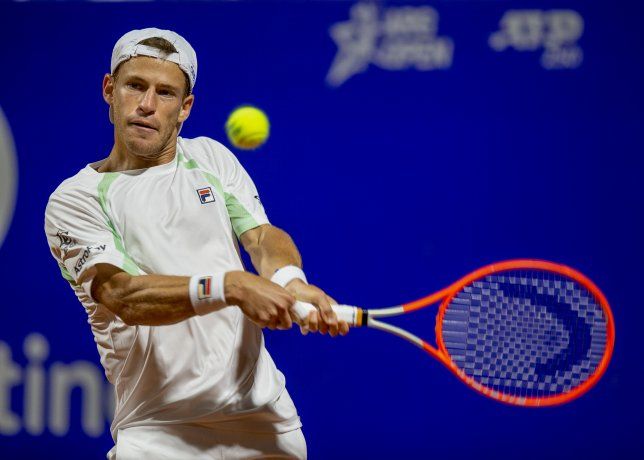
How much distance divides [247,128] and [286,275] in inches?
59.5

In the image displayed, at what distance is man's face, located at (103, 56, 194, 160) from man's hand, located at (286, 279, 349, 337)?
1.95 feet

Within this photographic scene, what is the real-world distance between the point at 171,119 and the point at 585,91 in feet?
7.05

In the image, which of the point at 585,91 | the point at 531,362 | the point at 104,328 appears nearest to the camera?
the point at 104,328

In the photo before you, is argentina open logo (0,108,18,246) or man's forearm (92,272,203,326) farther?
argentina open logo (0,108,18,246)

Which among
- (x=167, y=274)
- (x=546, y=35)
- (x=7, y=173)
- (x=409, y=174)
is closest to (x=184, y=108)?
(x=167, y=274)

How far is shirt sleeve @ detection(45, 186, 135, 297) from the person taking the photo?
2.55 metres

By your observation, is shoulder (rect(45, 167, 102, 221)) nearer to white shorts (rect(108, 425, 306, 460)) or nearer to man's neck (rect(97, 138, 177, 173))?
man's neck (rect(97, 138, 177, 173))

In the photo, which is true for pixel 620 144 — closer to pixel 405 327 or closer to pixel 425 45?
pixel 425 45

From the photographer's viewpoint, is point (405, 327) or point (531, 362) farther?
point (405, 327)

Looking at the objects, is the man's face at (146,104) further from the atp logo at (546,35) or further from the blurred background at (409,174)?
the atp logo at (546,35)

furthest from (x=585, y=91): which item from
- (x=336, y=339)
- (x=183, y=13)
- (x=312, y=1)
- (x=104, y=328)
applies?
(x=104, y=328)

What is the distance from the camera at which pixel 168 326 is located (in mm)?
2637

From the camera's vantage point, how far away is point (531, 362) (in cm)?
303

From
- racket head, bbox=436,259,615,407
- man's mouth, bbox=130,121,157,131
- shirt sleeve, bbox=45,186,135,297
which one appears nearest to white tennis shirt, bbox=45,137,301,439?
shirt sleeve, bbox=45,186,135,297
